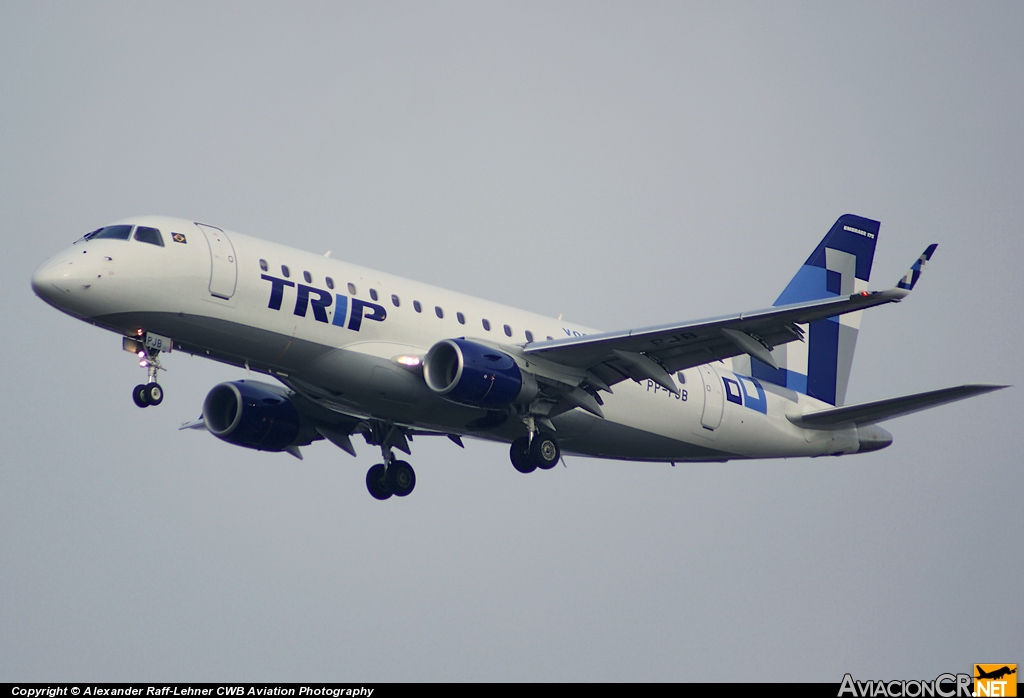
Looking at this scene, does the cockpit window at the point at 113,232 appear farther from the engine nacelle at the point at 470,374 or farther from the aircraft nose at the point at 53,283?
the engine nacelle at the point at 470,374

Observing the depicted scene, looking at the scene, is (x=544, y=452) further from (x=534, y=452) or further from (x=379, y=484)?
(x=379, y=484)

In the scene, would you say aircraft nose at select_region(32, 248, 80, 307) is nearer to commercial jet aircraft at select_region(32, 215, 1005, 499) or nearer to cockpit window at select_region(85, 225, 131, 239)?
commercial jet aircraft at select_region(32, 215, 1005, 499)

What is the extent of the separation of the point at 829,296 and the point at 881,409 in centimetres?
713

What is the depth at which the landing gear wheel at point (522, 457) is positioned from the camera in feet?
107

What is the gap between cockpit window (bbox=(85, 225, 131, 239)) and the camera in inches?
1133

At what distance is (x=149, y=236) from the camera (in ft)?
94.8

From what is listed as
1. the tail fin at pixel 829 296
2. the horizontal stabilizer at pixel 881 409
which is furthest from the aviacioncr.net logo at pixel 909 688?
the tail fin at pixel 829 296

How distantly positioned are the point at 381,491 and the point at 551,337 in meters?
6.59

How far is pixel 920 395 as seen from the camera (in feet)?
107

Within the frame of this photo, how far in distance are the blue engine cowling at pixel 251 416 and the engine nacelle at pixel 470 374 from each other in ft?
20.8

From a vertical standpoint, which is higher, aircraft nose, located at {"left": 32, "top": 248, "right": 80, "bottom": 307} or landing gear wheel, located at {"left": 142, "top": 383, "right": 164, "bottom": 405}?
aircraft nose, located at {"left": 32, "top": 248, "right": 80, "bottom": 307}

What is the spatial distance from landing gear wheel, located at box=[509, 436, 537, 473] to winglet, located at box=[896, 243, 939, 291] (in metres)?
10.2

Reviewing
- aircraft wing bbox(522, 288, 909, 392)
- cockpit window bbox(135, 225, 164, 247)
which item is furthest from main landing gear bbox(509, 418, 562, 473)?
cockpit window bbox(135, 225, 164, 247)

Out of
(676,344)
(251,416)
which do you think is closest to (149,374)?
(251,416)
